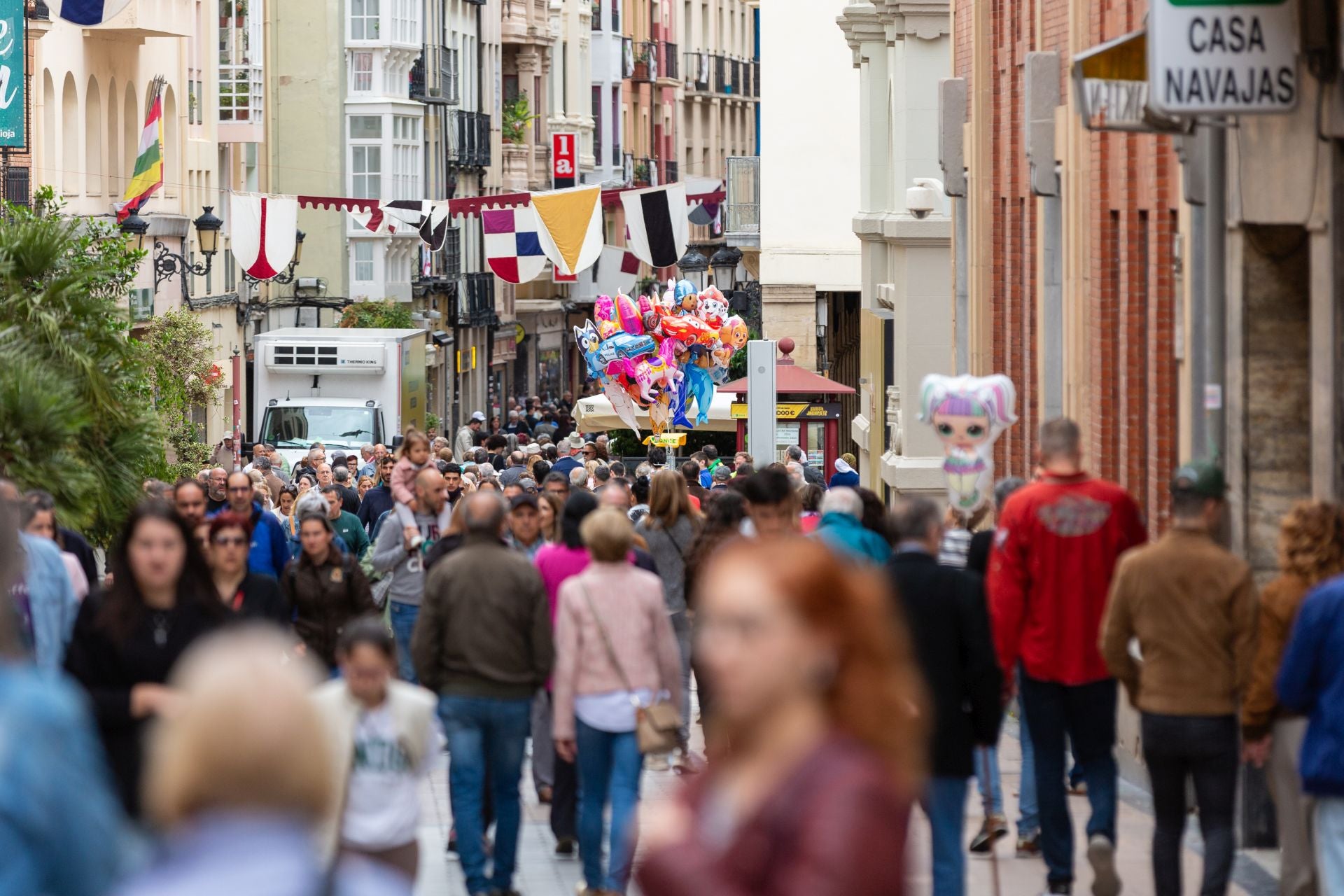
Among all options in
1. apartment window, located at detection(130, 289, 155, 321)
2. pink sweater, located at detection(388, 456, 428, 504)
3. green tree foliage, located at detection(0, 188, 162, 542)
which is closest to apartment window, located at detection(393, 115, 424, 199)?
apartment window, located at detection(130, 289, 155, 321)

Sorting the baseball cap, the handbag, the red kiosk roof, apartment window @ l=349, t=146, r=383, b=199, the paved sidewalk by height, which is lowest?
the paved sidewalk

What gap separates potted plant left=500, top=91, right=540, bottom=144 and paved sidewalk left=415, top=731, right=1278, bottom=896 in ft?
219

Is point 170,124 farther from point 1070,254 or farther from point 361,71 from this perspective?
point 1070,254

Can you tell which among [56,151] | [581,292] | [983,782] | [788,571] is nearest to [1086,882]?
[983,782]

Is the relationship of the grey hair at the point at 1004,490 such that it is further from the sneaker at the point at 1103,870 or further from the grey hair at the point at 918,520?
the grey hair at the point at 918,520

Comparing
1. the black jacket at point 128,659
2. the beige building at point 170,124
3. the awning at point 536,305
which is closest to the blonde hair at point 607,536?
the black jacket at point 128,659

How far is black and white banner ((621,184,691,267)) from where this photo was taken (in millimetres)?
39156

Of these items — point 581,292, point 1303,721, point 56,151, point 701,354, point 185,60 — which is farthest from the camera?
point 581,292

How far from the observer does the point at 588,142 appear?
281ft

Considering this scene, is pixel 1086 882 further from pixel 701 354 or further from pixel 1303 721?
pixel 701 354

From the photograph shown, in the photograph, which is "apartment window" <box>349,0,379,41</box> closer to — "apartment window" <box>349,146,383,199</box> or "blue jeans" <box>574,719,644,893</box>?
"apartment window" <box>349,146,383,199</box>

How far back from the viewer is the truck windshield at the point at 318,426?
116 feet

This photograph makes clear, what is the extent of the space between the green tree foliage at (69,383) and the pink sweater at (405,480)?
2.52m

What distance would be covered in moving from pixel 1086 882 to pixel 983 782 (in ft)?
2.22
